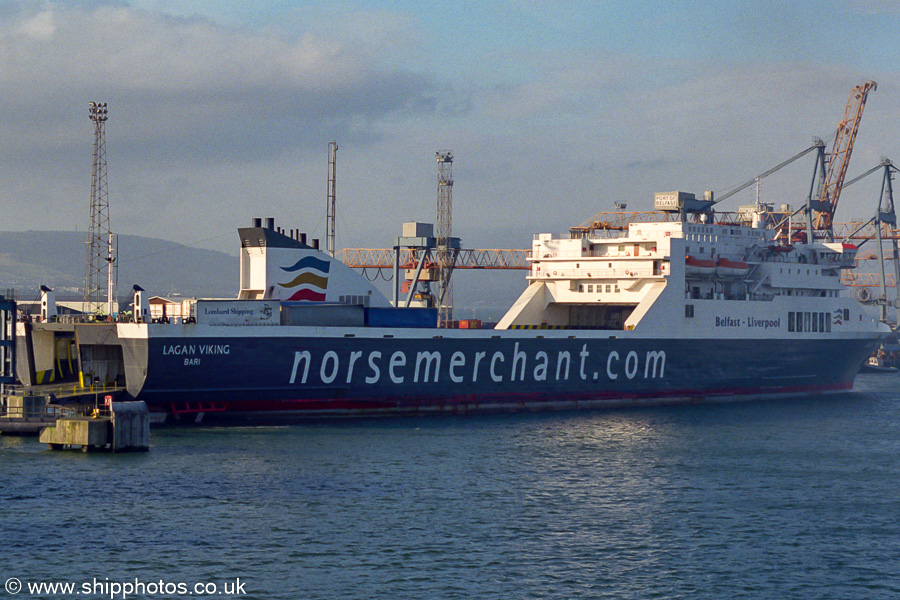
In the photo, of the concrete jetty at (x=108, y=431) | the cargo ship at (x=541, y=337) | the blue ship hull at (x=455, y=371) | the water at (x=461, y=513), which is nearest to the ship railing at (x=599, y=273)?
the cargo ship at (x=541, y=337)

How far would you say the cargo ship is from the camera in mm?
39656

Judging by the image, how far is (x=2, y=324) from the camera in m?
43.2

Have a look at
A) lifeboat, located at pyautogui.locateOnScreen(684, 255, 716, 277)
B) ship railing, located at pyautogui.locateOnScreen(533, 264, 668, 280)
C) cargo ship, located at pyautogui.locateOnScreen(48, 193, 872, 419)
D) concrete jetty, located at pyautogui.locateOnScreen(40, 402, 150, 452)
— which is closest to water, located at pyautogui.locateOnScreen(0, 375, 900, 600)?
concrete jetty, located at pyautogui.locateOnScreen(40, 402, 150, 452)

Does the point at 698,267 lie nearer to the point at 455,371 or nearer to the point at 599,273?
the point at 599,273

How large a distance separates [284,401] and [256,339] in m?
2.86

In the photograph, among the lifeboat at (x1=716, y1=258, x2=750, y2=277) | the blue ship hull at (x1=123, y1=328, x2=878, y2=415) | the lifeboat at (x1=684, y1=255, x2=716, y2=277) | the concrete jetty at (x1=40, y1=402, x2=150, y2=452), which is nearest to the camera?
the concrete jetty at (x1=40, y1=402, x2=150, y2=452)

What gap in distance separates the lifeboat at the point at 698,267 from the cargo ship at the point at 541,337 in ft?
0.35

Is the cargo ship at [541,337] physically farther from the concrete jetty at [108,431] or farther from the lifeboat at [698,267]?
the concrete jetty at [108,431]

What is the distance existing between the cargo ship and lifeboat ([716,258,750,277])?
→ 0.67ft

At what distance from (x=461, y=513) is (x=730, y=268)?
3017 centimetres

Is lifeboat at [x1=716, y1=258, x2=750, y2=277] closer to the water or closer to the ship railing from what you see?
the ship railing

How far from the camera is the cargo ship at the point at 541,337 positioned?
39.7 m

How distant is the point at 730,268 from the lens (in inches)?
2104

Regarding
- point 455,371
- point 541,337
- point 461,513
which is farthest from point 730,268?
point 461,513
